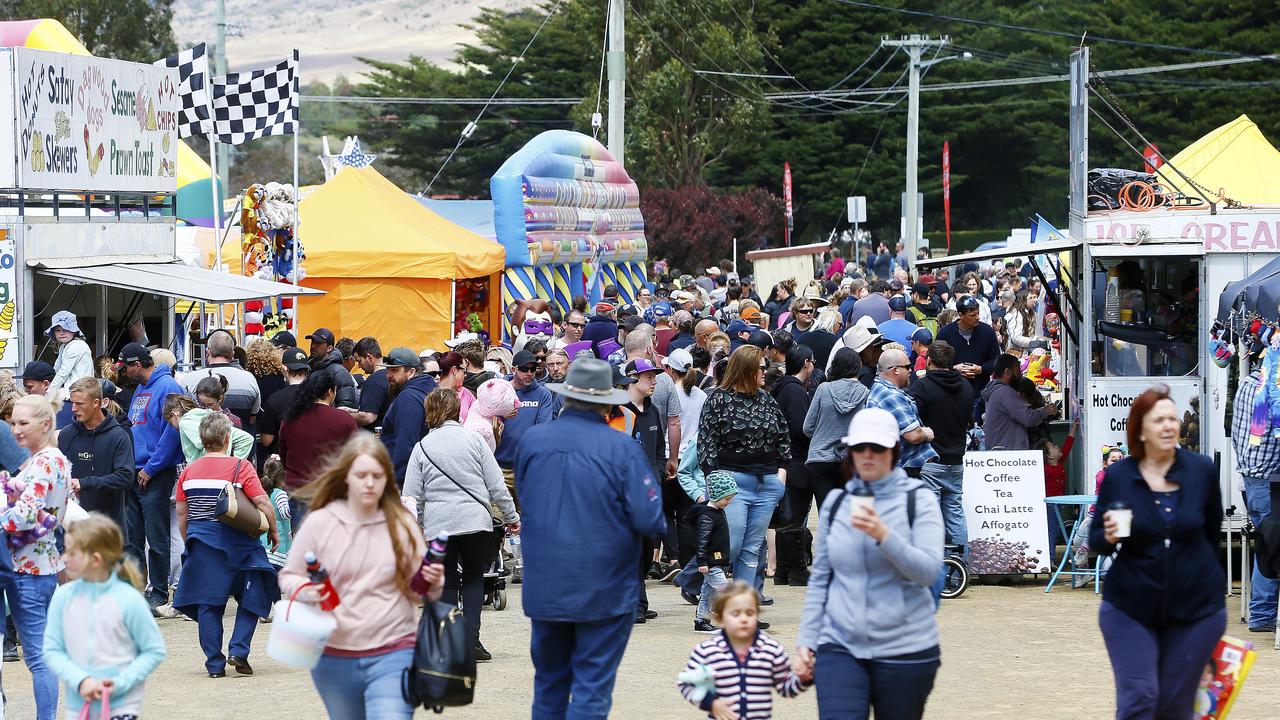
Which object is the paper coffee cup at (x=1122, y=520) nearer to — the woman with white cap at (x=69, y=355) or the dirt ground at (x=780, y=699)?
the dirt ground at (x=780, y=699)

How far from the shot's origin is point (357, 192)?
2244 cm

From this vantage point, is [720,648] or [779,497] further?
[779,497]

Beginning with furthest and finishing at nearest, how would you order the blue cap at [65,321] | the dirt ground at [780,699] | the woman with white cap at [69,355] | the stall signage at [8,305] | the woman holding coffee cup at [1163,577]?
the stall signage at [8,305] < the blue cap at [65,321] < the woman with white cap at [69,355] < the dirt ground at [780,699] < the woman holding coffee cup at [1163,577]

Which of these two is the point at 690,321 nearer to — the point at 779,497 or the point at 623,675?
the point at 779,497

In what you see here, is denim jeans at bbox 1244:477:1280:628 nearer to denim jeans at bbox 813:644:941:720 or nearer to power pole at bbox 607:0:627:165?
denim jeans at bbox 813:644:941:720

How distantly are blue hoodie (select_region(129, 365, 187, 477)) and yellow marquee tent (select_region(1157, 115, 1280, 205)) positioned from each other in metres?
10.7

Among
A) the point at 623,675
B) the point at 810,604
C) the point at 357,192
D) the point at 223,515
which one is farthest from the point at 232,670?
the point at 357,192

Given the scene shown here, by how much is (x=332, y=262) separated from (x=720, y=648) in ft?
51.8

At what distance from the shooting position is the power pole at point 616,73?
27594 mm

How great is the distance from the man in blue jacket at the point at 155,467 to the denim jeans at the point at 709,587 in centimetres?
349

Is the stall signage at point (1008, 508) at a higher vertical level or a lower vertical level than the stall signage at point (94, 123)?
lower

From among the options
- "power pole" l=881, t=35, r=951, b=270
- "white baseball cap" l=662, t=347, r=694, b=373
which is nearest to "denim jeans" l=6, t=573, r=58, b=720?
"white baseball cap" l=662, t=347, r=694, b=373

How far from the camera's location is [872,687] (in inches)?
217

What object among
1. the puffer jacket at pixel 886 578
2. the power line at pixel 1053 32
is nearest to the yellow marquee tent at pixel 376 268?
the puffer jacket at pixel 886 578
